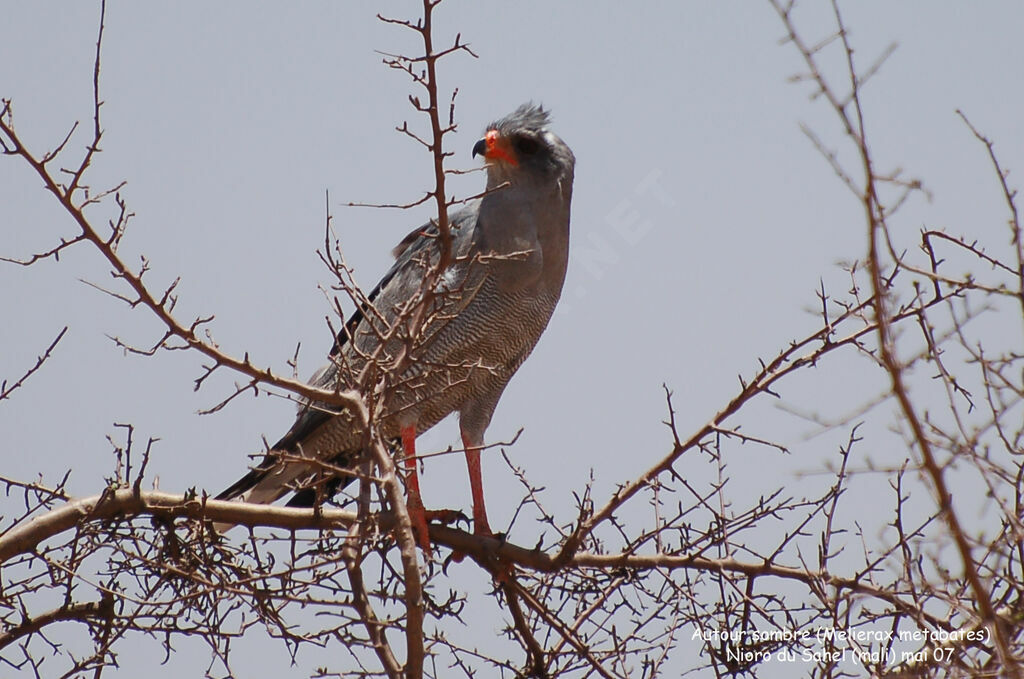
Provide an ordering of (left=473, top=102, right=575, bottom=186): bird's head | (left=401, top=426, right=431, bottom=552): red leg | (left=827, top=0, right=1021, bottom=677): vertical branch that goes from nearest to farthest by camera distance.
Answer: (left=827, top=0, right=1021, bottom=677): vertical branch < (left=401, top=426, right=431, bottom=552): red leg < (left=473, top=102, right=575, bottom=186): bird's head

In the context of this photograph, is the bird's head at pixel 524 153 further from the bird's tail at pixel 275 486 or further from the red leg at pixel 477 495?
the bird's tail at pixel 275 486

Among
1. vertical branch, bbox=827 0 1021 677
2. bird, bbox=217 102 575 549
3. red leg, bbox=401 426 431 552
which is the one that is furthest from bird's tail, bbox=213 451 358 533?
vertical branch, bbox=827 0 1021 677


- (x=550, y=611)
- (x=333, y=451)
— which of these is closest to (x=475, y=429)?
(x=333, y=451)

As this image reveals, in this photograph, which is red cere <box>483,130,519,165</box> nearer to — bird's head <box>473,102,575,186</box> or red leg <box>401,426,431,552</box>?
bird's head <box>473,102,575,186</box>

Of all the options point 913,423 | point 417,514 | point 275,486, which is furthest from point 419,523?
point 913,423

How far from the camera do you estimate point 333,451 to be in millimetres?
5406

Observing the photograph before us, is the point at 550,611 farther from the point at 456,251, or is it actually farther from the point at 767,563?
the point at 456,251

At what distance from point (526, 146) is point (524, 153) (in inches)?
1.3

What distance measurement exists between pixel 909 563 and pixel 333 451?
309cm

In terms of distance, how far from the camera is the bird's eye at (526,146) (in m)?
5.46

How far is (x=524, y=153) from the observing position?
215 inches

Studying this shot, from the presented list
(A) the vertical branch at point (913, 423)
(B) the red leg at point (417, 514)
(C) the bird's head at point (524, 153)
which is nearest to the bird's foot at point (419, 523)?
(B) the red leg at point (417, 514)

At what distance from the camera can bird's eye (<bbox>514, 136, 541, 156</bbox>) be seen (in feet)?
17.9

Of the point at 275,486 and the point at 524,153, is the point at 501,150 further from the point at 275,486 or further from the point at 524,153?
the point at 275,486
